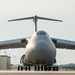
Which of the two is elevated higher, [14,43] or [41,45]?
[14,43]

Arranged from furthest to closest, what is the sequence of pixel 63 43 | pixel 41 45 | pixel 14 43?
pixel 14 43, pixel 63 43, pixel 41 45

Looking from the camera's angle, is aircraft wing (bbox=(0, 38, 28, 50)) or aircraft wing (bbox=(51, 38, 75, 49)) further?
aircraft wing (bbox=(0, 38, 28, 50))

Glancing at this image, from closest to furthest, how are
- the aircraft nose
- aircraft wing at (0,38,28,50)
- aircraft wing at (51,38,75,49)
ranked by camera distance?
the aircraft nose
aircraft wing at (51,38,75,49)
aircraft wing at (0,38,28,50)

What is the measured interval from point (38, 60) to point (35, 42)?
1.85m

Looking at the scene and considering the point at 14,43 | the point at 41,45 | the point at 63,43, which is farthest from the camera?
the point at 14,43

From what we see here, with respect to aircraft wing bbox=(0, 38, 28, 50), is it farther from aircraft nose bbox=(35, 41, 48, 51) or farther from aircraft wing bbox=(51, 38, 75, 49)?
aircraft nose bbox=(35, 41, 48, 51)

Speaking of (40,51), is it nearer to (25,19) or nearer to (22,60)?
(22,60)

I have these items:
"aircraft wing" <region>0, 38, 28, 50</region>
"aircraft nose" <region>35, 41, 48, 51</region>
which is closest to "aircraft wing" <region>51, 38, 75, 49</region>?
"aircraft wing" <region>0, 38, 28, 50</region>

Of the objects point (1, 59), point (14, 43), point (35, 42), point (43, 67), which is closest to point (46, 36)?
point (35, 42)

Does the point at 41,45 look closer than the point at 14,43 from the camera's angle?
Yes

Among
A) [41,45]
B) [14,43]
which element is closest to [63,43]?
[14,43]

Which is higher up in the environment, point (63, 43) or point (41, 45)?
point (63, 43)

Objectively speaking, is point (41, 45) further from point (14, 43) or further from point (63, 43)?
point (14, 43)

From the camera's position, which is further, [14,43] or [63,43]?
[14,43]
